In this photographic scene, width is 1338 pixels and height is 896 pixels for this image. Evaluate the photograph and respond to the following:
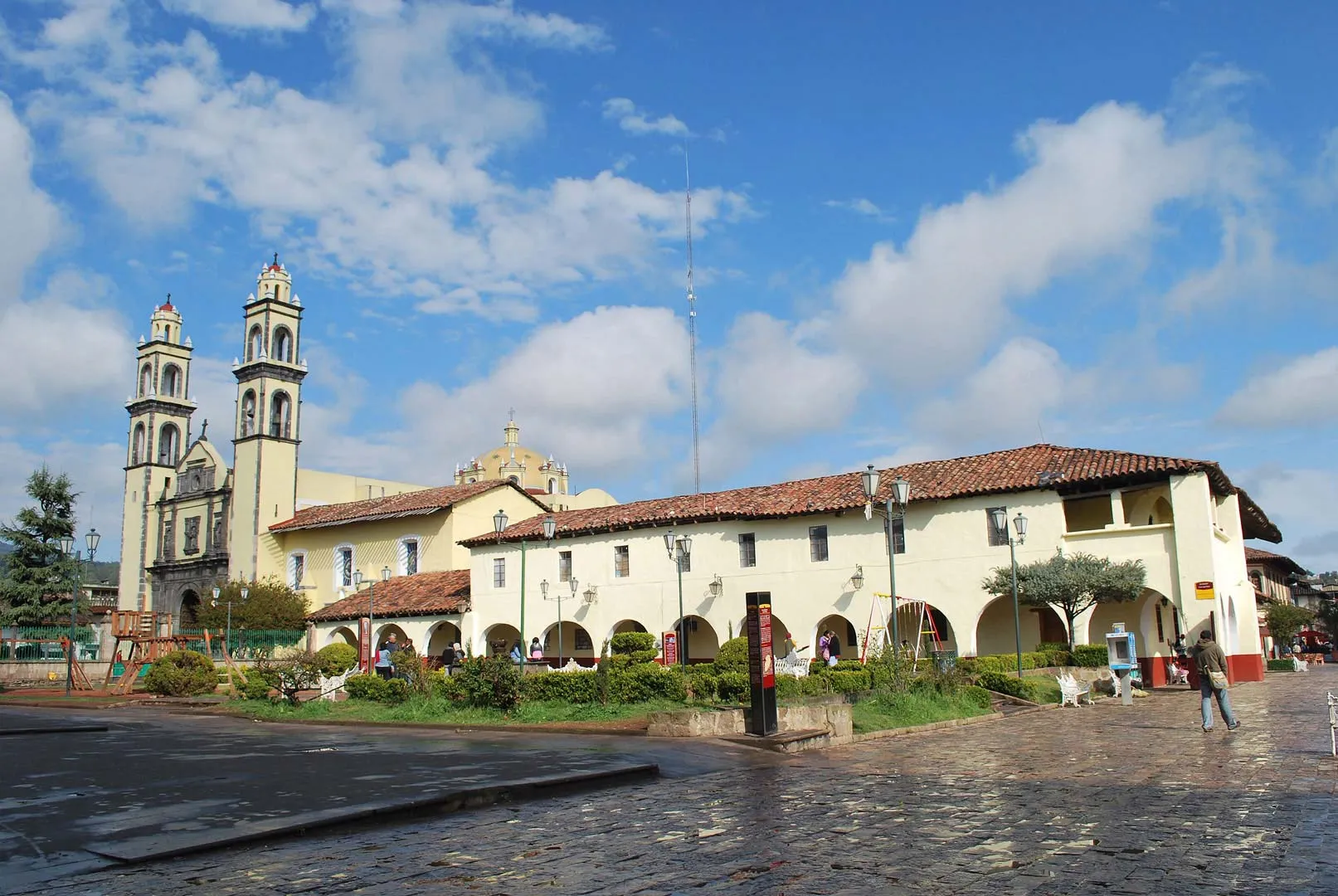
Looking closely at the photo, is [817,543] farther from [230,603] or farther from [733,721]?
[230,603]

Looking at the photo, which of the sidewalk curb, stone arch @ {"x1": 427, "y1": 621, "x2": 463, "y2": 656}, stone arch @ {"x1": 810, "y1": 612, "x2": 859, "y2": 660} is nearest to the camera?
the sidewalk curb

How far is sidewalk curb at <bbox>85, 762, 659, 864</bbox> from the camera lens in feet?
23.6

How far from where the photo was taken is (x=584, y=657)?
128 feet

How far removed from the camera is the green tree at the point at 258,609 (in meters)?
48.0

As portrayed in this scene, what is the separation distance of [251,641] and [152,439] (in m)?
23.3

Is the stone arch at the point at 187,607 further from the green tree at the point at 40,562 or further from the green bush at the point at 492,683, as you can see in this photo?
the green bush at the point at 492,683

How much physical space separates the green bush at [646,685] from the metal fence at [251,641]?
25573 mm

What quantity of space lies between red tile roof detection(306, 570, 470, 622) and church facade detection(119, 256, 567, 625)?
2071 millimetres

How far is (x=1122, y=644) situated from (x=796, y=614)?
1172cm

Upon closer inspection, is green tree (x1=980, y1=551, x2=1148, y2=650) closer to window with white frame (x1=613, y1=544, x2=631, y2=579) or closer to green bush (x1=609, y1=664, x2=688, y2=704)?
green bush (x1=609, y1=664, x2=688, y2=704)

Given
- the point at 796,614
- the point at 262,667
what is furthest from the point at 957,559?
the point at 262,667

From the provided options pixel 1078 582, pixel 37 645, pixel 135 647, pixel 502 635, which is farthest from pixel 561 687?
pixel 37 645

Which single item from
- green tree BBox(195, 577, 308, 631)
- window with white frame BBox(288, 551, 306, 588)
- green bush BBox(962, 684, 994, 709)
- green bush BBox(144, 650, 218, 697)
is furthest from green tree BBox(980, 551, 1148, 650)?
window with white frame BBox(288, 551, 306, 588)

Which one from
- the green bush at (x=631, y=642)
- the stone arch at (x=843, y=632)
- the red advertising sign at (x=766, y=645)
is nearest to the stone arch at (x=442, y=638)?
the green bush at (x=631, y=642)
